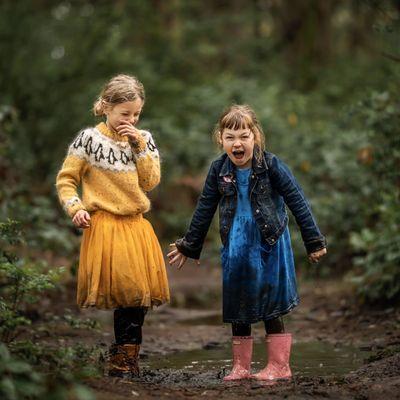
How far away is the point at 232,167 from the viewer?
5.37 metres

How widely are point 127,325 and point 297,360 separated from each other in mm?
1456

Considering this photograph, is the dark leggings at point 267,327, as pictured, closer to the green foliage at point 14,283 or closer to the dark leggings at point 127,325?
the dark leggings at point 127,325

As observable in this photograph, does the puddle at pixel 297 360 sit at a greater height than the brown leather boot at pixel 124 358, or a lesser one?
lesser

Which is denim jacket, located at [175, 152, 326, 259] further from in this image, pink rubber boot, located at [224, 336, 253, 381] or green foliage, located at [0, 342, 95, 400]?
green foliage, located at [0, 342, 95, 400]

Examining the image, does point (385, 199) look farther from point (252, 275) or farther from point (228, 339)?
point (252, 275)

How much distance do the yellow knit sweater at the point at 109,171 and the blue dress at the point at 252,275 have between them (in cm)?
68

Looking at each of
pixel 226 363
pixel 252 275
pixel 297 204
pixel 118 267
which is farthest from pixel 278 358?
pixel 118 267

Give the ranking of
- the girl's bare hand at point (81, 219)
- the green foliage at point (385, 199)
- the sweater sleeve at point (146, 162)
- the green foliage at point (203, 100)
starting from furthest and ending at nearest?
1. the green foliage at point (203, 100)
2. the green foliage at point (385, 199)
3. the sweater sleeve at point (146, 162)
4. the girl's bare hand at point (81, 219)

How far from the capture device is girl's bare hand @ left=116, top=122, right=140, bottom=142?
17.2ft

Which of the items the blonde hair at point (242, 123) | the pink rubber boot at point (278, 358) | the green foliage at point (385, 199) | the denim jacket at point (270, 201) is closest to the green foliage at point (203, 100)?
the green foliage at point (385, 199)

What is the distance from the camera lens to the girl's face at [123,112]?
5.32 m

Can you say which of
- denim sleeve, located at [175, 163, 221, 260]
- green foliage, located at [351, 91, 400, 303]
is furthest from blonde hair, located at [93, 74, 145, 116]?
green foliage, located at [351, 91, 400, 303]

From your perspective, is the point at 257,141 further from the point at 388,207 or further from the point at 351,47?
the point at 351,47

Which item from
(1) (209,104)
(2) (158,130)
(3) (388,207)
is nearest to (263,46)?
(1) (209,104)
